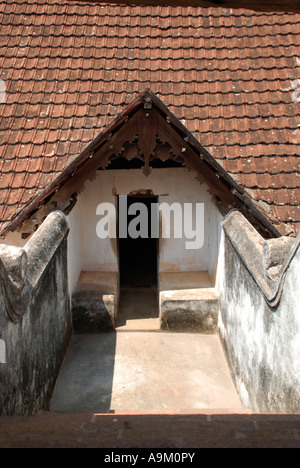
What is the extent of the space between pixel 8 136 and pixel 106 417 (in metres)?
4.99

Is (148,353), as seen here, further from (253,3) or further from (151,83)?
(253,3)

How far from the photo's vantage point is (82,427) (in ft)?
8.70

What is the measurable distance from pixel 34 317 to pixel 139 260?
21.1 feet

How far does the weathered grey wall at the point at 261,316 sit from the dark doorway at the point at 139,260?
247 centimetres

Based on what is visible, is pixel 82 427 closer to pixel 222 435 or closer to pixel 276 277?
pixel 222 435

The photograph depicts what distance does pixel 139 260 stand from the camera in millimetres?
10695

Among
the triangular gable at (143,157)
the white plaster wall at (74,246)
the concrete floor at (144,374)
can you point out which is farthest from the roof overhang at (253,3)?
the white plaster wall at (74,246)

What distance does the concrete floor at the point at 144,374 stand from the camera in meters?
5.33

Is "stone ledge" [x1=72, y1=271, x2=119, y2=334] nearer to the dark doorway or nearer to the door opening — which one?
the door opening

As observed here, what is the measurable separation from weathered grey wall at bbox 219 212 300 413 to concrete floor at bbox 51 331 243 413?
1.11ft

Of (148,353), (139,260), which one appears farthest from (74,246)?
(139,260)

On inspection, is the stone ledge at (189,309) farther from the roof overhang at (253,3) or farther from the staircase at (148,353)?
the roof overhang at (253,3)

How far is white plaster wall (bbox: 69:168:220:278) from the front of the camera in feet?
23.4

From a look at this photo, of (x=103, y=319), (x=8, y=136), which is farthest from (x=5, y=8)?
(x=103, y=319)
